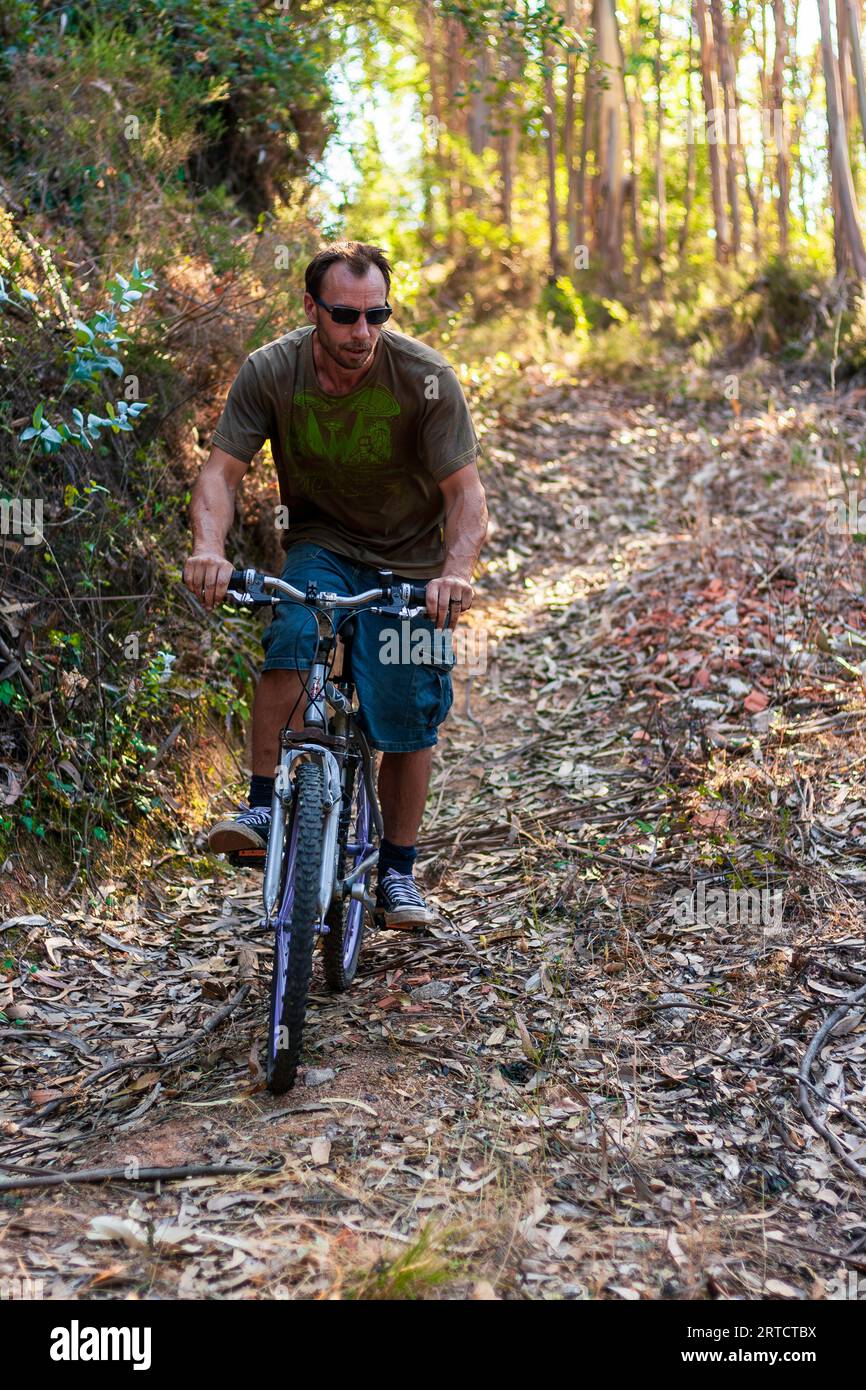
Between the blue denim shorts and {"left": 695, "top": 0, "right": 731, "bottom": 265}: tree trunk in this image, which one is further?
{"left": 695, "top": 0, "right": 731, "bottom": 265}: tree trunk

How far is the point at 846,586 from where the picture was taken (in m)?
6.73

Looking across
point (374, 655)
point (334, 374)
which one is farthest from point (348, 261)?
point (374, 655)

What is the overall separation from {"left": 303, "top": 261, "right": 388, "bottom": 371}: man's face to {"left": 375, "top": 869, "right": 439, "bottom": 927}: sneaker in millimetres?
1760

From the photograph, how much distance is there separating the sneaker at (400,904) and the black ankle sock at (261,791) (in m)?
0.58

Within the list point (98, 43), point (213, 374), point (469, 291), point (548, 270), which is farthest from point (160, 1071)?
point (548, 270)

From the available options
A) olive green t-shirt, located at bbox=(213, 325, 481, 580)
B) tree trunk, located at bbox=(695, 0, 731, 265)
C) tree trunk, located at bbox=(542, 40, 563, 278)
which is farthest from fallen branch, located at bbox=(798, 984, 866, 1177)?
tree trunk, located at bbox=(695, 0, 731, 265)

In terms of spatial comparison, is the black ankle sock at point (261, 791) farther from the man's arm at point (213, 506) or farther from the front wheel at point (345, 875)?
the man's arm at point (213, 506)

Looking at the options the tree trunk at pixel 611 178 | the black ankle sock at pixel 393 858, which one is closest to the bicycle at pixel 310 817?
the black ankle sock at pixel 393 858

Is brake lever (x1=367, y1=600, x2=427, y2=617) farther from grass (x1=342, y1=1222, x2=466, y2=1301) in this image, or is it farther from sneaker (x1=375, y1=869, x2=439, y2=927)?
grass (x1=342, y1=1222, x2=466, y2=1301)

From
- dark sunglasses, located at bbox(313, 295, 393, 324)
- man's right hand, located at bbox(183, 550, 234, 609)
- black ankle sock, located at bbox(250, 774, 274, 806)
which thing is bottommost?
black ankle sock, located at bbox(250, 774, 274, 806)

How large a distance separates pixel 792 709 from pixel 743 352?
8.67 m

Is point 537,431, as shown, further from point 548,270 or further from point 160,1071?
point 160,1071

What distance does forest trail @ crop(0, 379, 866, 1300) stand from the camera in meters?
2.87

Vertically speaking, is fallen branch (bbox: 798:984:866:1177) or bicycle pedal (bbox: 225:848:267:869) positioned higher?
bicycle pedal (bbox: 225:848:267:869)
